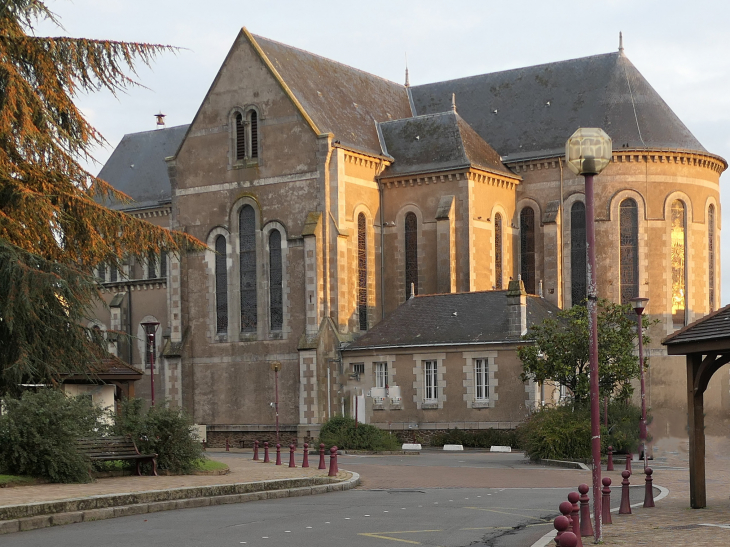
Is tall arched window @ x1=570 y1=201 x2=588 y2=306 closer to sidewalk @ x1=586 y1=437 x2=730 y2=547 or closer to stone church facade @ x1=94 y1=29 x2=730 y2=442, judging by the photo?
stone church facade @ x1=94 y1=29 x2=730 y2=442

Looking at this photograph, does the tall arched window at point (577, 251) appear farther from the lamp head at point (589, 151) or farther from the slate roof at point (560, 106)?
the lamp head at point (589, 151)

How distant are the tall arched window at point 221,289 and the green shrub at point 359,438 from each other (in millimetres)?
10719

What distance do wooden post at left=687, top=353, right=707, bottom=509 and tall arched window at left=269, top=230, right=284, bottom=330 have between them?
28.8 metres

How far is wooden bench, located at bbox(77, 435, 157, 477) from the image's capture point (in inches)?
860

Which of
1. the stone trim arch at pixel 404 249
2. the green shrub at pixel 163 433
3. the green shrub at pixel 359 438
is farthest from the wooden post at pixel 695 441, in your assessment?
the stone trim arch at pixel 404 249

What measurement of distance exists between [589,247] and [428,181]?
3324 centimetres

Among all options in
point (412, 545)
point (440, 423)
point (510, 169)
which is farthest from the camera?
point (510, 169)

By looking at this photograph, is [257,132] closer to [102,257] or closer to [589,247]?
[102,257]

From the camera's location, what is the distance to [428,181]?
47750mm

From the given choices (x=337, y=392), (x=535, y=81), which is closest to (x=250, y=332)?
(x=337, y=392)

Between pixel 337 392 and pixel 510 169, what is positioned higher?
pixel 510 169

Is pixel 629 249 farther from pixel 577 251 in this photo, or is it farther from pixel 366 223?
pixel 366 223

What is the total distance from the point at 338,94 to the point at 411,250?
7.20m

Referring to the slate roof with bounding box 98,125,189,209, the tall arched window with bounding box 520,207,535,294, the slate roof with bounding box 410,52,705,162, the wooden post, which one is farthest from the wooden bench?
Answer: the slate roof with bounding box 98,125,189,209
